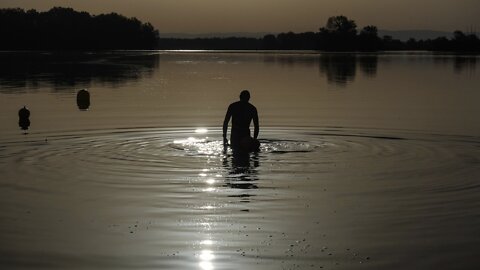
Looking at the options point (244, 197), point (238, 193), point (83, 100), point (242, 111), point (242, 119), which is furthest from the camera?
point (83, 100)

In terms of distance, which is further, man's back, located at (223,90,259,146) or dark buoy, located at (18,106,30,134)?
dark buoy, located at (18,106,30,134)

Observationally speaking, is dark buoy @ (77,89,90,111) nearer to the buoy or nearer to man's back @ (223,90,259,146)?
the buoy

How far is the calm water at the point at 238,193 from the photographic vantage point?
38.9 ft

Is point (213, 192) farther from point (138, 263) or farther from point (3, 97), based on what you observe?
point (3, 97)

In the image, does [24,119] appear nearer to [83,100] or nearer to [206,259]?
[83,100]

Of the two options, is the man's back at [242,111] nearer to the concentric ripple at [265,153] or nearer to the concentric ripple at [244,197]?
the concentric ripple at [265,153]

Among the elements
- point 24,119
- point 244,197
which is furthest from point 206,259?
point 24,119

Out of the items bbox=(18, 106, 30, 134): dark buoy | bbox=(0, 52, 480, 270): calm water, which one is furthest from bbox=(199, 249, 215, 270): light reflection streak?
bbox=(18, 106, 30, 134): dark buoy

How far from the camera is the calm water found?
11859 mm

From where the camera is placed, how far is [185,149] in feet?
77.9

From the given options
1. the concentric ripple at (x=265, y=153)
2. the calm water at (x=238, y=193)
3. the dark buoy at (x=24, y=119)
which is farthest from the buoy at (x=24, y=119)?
the concentric ripple at (x=265, y=153)

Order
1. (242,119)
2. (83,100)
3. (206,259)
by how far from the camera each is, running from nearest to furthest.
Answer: (206,259) < (242,119) < (83,100)

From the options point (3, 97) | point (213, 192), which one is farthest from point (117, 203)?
point (3, 97)

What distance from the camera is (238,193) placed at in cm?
1675
